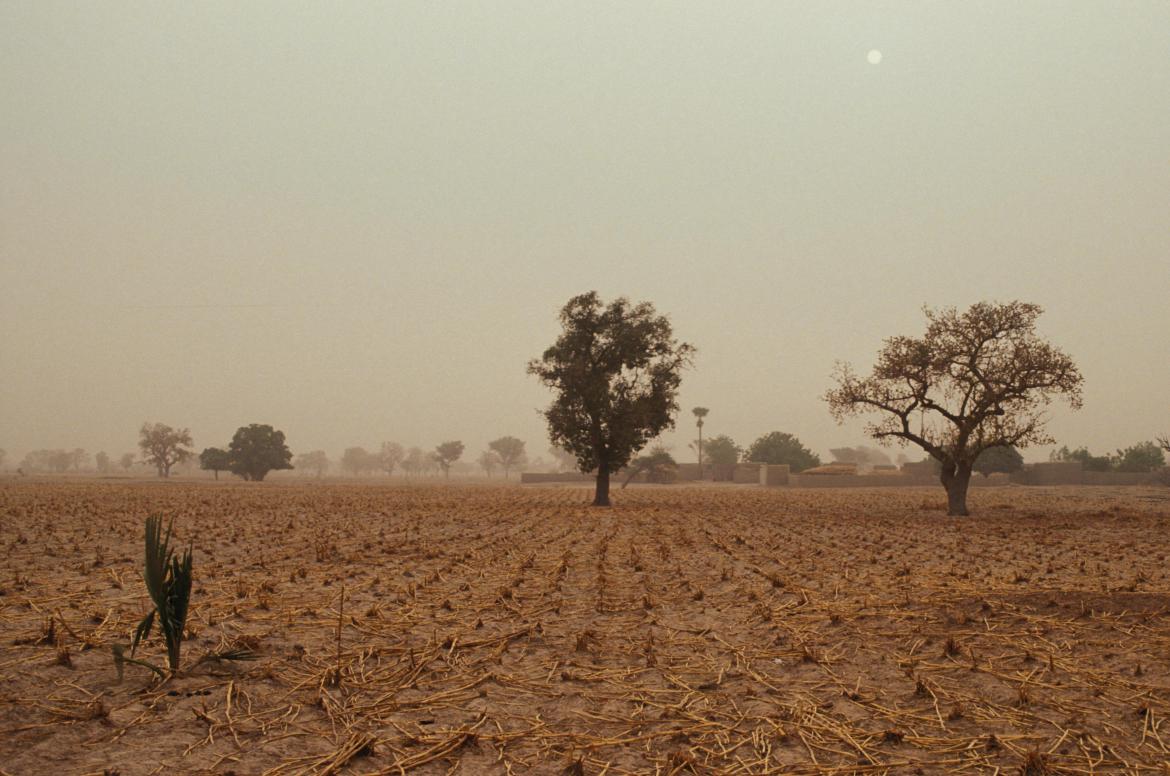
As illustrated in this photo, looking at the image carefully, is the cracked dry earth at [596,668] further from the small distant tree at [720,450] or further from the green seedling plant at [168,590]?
the small distant tree at [720,450]

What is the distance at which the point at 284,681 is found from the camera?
219 inches

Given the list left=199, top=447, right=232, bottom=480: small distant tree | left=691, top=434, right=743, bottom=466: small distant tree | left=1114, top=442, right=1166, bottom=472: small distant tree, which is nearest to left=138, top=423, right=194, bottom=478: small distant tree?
left=199, top=447, right=232, bottom=480: small distant tree

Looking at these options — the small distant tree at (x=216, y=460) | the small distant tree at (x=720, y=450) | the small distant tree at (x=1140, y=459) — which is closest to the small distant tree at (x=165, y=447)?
the small distant tree at (x=216, y=460)

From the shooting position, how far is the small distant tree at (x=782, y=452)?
9825 centimetres

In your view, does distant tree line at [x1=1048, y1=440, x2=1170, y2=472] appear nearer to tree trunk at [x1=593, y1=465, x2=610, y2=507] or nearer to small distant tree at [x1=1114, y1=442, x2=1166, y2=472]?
small distant tree at [x1=1114, y1=442, x2=1166, y2=472]

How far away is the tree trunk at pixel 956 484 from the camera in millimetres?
27109

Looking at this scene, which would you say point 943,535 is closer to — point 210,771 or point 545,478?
point 210,771

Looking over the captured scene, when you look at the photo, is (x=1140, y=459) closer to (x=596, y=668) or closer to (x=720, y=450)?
(x=720, y=450)

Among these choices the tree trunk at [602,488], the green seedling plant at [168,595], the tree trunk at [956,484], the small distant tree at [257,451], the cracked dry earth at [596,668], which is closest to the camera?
the cracked dry earth at [596,668]

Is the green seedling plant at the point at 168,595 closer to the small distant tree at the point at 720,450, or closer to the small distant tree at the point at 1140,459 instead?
the small distant tree at the point at 1140,459

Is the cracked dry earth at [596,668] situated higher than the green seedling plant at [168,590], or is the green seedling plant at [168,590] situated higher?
the green seedling plant at [168,590]

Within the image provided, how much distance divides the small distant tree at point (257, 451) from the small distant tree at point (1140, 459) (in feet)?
341

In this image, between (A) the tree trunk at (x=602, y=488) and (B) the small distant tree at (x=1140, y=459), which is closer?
(A) the tree trunk at (x=602, y=488)

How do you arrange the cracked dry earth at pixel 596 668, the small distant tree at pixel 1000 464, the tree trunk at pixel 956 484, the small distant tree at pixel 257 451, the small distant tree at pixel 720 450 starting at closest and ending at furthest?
1. the cracked dry earth at pixel 596 668
2. the tree trunk at pixel 956 484
3. the small distant tree at pixel 1000 464
4. the small distant tree at pixel 257 451
5. the small distant tree at pixel 720 450
